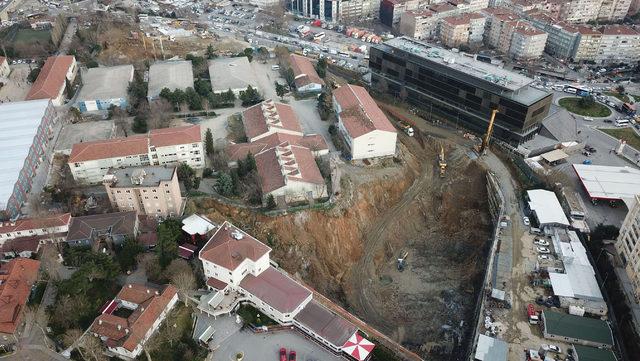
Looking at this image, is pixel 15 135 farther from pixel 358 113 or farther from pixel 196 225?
pixel 358 113

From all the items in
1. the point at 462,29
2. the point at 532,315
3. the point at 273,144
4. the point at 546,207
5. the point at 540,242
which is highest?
the point at 273,144

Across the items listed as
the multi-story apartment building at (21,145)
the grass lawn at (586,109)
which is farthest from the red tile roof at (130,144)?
the grass lawn at (586,109)

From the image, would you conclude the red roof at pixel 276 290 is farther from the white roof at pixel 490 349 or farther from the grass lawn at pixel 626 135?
the grass lawn at pixel 626 135

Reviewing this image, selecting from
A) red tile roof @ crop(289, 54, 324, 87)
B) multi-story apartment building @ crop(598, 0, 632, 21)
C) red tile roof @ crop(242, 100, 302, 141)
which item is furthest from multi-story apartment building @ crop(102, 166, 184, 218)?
multi-story apartment building @ crop(598, 0, 632, 21)

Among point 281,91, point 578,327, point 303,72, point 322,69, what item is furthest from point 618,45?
point 578,327

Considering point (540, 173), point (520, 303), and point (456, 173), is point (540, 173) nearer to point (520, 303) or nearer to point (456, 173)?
point (456, 173)
